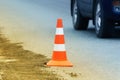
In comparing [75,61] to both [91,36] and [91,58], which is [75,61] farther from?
[91,36]

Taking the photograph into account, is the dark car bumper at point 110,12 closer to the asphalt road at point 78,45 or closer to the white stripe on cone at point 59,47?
the asphalt road at point 78,45

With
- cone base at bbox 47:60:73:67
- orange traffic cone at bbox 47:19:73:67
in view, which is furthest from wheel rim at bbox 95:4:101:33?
cone base at bbox 47:60:73:67

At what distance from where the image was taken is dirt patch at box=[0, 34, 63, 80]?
8.66m

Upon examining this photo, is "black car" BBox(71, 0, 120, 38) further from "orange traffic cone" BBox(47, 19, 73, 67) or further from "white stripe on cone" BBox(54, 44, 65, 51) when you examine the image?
"white stripe on cone" BBox(54, 44, 65, 51)

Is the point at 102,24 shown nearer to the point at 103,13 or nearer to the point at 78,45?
the point at 103,13

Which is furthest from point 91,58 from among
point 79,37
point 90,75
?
point 79,37

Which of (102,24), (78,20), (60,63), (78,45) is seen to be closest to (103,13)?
(102,24)

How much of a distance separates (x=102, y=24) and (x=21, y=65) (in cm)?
419

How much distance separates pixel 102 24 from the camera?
13719 millimetres

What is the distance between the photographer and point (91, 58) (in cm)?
1069

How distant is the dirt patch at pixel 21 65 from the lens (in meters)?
8.66

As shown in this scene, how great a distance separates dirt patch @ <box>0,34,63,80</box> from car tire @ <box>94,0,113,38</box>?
6.40 ft

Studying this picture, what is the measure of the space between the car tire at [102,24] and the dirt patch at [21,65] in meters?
1.95

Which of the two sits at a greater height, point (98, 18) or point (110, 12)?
point (110, 12)
